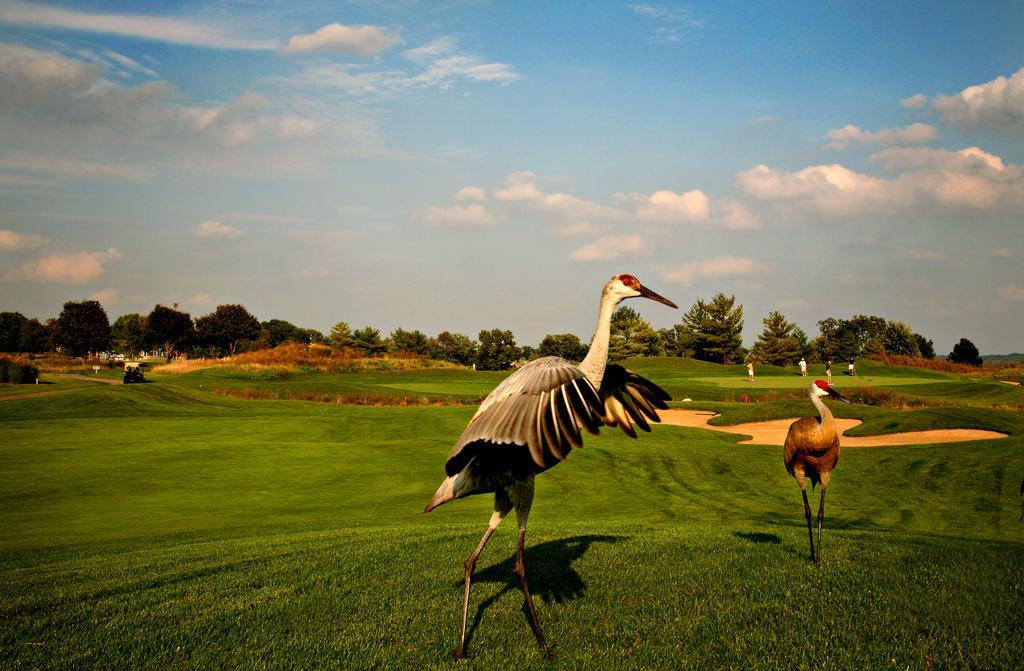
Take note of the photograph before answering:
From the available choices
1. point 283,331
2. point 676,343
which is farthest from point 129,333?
point 676,343

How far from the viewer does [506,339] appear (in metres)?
94.0

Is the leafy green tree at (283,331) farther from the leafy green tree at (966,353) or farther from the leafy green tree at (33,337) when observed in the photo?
the leafy green tree at (966,353)

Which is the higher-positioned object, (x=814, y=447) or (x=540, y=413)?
(x=540, y=413)

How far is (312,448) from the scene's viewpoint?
2045 cm

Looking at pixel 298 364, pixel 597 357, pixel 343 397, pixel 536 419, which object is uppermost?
pixel 597 357

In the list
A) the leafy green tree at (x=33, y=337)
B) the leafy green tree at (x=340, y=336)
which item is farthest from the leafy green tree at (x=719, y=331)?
the leafy green tree at (x=33, y=337)

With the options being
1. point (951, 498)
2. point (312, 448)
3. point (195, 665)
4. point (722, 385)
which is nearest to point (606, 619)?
point (195, 665)

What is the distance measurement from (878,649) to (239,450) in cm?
1786

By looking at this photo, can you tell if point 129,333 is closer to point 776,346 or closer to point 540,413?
point 776,346

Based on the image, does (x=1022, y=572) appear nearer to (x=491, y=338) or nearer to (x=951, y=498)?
(x=951, y=498)

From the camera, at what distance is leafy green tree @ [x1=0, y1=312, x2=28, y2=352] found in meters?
135

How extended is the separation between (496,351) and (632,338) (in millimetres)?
17792

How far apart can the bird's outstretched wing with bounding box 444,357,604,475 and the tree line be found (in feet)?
260

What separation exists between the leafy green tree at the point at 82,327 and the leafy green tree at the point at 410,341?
55.3 meters
